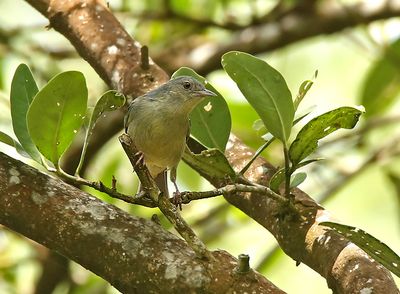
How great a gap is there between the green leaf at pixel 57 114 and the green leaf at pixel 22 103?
0.31 ft

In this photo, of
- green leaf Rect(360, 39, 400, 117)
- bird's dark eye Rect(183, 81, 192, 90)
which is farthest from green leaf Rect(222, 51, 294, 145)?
green leaf Rect(360, 39, 400, 117)

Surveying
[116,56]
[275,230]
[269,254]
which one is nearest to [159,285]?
[275,230]

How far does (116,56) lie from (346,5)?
211 centimetres

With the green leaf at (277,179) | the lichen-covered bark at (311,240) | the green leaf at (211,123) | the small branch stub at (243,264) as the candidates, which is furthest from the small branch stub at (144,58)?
the small branch stub at (243,264)

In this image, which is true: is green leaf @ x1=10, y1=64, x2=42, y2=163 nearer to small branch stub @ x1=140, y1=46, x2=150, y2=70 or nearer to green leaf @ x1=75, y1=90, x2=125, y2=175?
green leaf @ x1=75, y1=90, x2=125, y2=175

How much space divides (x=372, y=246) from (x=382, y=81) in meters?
2.49

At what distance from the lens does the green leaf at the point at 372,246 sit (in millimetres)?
2033

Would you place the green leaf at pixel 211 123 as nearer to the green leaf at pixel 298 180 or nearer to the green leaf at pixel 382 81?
the green leaf at pixel 298 180

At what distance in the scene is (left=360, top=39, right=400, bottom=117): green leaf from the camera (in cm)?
440

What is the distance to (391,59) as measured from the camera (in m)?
4.39

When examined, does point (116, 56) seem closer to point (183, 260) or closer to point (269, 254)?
point (183, 260)

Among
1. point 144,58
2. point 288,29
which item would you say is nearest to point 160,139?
point 144,58

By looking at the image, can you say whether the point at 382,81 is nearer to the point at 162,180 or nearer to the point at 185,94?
the point at 185,94

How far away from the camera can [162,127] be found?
3.43m
